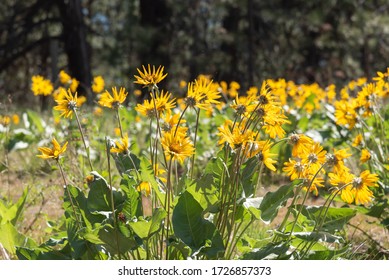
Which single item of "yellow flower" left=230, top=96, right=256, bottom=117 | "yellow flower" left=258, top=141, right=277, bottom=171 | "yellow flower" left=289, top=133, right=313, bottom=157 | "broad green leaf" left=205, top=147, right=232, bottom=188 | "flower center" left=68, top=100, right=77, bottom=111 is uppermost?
"yellow flower" left=230, top=96, right=256, bottom=117

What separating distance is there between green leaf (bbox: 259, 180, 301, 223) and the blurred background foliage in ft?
32.0

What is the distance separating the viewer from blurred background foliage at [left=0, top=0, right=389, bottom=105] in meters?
13.2

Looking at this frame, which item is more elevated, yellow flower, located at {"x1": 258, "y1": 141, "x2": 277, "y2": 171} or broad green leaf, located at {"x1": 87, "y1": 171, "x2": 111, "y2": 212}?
yellow flower, located at {"x1": 258, "y1": 141, "x2": 277, "y2": 171}

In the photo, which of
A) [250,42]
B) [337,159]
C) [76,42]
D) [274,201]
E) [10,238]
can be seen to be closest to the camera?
[337,159]

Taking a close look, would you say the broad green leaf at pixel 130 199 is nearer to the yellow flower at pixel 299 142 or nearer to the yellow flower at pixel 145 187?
the yellow flower at pixel 145 187

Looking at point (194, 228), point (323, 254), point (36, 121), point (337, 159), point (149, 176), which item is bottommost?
point (36, 121)

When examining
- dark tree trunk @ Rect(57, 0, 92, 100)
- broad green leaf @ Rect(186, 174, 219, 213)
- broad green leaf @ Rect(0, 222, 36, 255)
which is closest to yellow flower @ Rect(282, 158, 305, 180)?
broad green leaf @ Rect(186, 174, 219, 213)

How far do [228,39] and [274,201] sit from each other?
12.5m

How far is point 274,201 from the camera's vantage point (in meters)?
2.14

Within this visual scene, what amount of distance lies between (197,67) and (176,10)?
1.30m

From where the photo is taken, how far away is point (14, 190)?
14.6 feet

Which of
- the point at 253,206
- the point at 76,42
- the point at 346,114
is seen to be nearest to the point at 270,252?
the point at 253,206

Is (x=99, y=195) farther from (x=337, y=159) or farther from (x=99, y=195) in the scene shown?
(x=337, y=159)

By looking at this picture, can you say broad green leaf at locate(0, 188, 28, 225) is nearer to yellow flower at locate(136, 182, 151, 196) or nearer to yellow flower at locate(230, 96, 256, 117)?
yellow flower at locate(136, 182, 151, 196)
